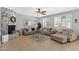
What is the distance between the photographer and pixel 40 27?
7.23ft

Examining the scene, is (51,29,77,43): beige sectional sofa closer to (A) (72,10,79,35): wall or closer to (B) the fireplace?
(A) (72,10,79,35): wall

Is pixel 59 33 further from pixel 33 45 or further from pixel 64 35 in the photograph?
pixel 33 45

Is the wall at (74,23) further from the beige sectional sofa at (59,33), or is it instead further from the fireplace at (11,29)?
the fireplace at (11,29)

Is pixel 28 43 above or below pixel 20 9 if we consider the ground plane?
below

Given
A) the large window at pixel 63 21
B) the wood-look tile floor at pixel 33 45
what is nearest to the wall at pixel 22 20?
the wood-look tile floor at pixel 33 45

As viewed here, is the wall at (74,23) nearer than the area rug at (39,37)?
Yes

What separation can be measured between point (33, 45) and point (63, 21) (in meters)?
0.88

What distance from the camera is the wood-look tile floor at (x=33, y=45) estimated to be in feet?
6.87

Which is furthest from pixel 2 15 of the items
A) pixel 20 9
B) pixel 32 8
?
pixel 32 8

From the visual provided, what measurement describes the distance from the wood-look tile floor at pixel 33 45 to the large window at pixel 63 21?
1.33ft

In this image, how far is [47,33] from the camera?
2213mm

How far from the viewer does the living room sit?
208 cm
